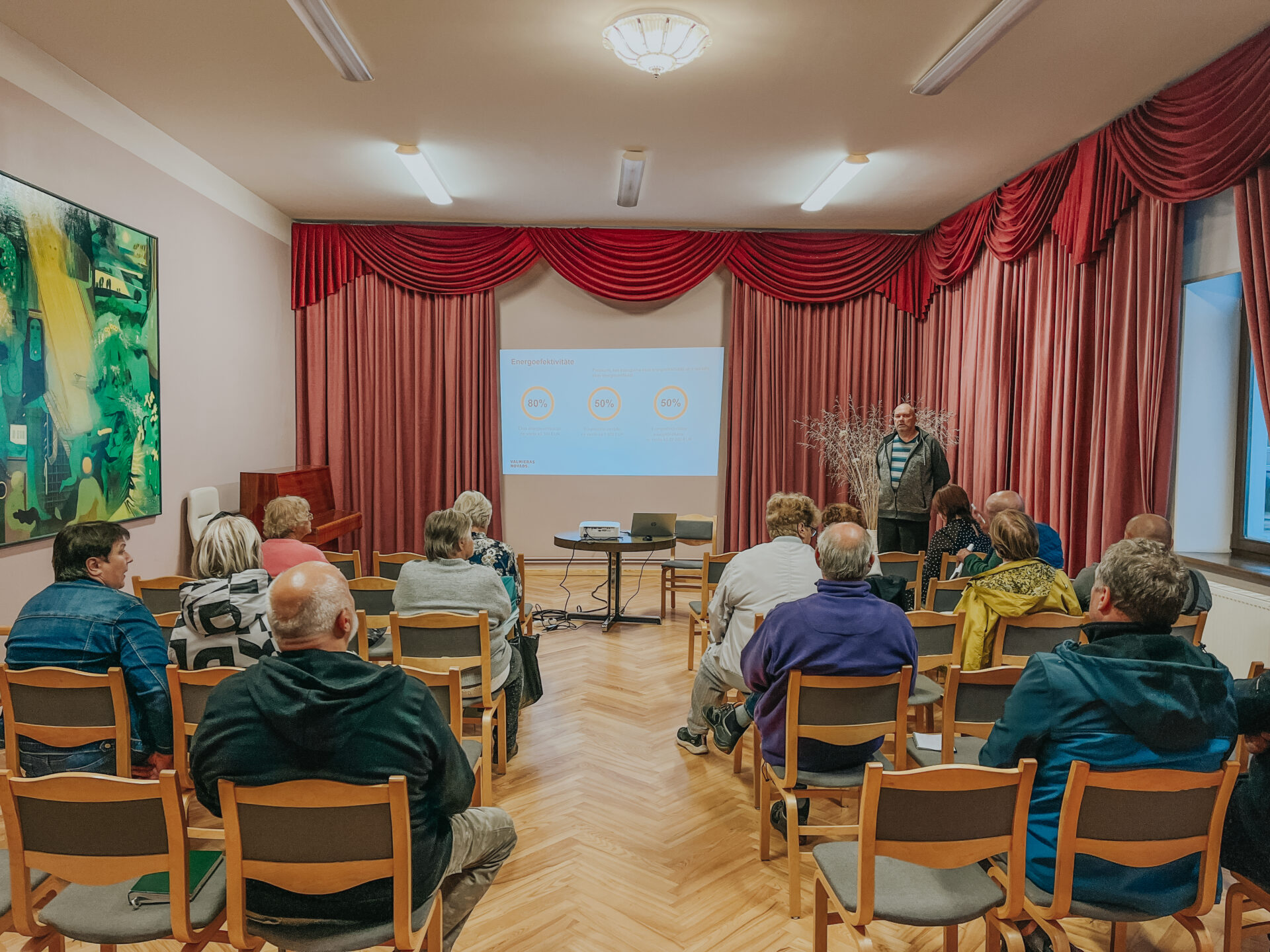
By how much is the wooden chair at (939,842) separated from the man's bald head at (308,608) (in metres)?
1.10

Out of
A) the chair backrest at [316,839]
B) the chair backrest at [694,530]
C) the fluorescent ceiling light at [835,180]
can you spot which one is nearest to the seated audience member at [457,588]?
the chair backrest at [316,839]

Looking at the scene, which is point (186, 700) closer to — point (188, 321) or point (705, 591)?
point (705, 591)

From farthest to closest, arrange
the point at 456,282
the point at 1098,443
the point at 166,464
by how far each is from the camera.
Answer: the point at 456,282 → the point at 166,464 → the point at 1098,443

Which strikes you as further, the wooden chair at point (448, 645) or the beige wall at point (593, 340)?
the beige wall at point (593, 340)

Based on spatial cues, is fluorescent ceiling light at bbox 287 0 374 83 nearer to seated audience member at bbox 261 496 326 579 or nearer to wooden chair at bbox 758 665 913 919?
seated audience member at bbox 261 496 326 579

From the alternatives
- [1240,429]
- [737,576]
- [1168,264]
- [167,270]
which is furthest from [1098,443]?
[167,270]

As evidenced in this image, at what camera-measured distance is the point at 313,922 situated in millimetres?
1580

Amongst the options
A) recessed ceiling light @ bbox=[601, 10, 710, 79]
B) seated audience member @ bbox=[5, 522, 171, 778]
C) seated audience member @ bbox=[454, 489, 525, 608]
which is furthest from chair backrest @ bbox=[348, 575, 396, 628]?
recessed ceiling light @ bbox=[601, 10, 710, 79]

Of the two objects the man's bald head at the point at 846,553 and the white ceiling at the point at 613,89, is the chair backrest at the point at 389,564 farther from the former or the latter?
the white ceiling at the point at 613,89

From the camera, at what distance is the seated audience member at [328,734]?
1.45m

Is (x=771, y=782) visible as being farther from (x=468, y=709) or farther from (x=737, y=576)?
(x=468, y=709)

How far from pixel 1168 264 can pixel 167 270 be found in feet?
19.4

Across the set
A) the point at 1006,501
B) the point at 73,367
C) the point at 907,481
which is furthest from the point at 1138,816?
the point at 73,367

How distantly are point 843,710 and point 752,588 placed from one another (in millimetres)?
831
